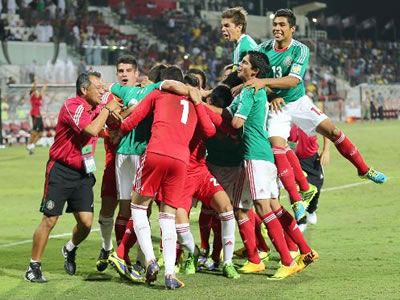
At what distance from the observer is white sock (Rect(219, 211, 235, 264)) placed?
31.4 ft

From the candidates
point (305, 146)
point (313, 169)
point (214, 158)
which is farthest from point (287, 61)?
point (313, 169)

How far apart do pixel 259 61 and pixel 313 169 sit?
4.26m

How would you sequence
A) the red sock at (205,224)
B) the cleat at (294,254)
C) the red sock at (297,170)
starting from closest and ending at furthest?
1. the cleat at (294,254)
2. the red sock at (205,224)
3. the red sock at (297,170)

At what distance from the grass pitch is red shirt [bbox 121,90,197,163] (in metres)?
1.30

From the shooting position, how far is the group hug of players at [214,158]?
29.1 ft

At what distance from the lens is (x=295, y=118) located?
10.9 m

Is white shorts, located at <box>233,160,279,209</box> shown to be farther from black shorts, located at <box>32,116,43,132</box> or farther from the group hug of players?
black shorts, located at <box>32,116,43,132</box>

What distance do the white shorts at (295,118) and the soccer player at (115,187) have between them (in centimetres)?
163

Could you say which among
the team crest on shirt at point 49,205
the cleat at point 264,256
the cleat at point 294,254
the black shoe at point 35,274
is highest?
the team crest on shirt at point 49,205

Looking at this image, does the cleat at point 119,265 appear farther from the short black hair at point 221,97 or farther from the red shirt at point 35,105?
the red shirt at point 35,105

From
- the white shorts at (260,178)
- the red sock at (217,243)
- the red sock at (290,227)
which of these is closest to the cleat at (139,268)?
the red sock at (217,243)

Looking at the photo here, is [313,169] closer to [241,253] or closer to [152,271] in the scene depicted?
[241,253]

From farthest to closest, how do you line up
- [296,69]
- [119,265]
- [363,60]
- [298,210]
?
[363,60], [298,210], [296,69], [119,265]

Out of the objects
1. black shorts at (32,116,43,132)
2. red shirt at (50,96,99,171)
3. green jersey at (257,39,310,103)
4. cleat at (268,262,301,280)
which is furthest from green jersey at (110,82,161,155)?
black shorts at (32,116,43,132)
